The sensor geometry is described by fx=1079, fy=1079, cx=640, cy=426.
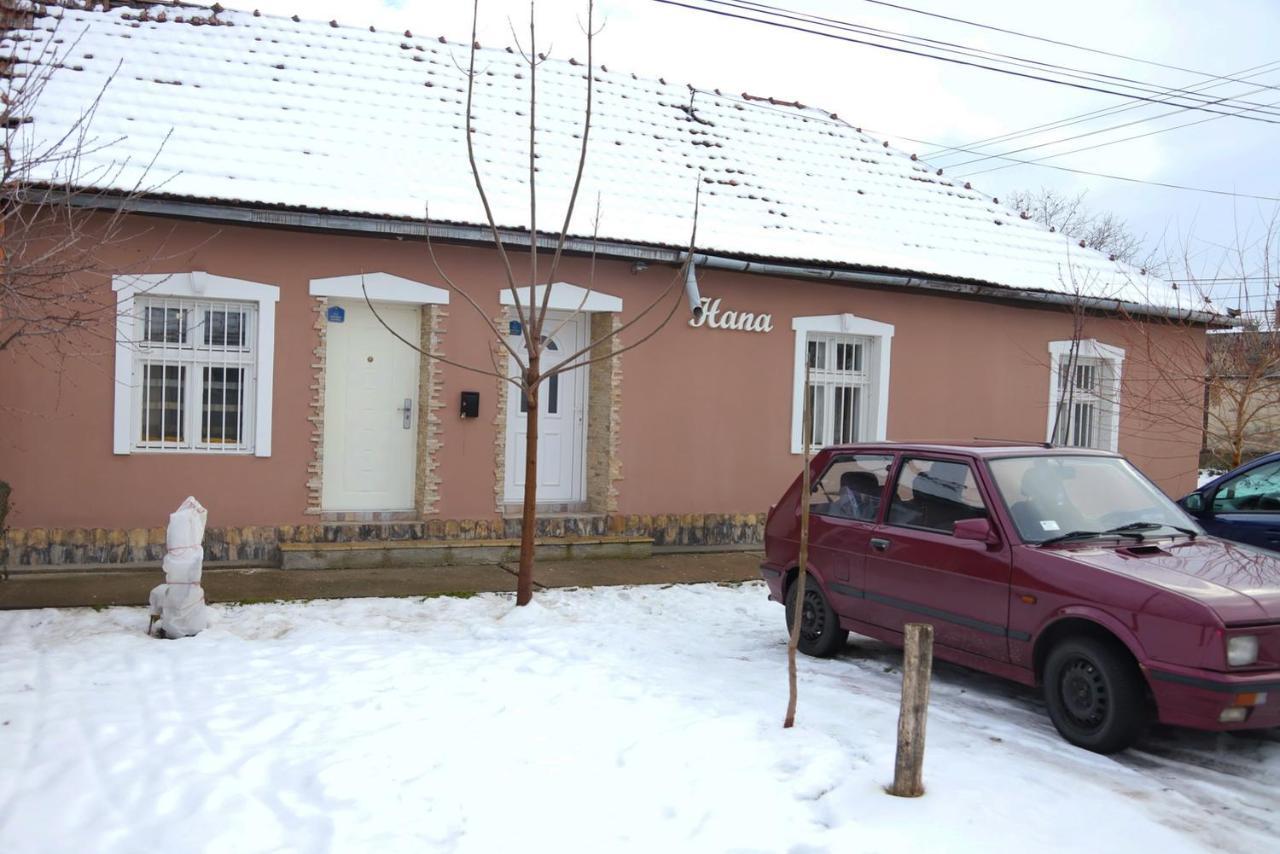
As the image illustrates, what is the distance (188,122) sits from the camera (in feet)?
34.4

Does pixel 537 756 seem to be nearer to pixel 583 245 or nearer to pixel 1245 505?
pixel 1245 505

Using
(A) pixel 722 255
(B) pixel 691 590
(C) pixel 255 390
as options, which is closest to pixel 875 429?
(A) pixel 722 255

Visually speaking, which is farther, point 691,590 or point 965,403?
point 965,403

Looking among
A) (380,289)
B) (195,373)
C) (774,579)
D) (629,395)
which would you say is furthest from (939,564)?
(195,373)

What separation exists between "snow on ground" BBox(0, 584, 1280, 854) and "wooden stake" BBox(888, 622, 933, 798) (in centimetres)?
10

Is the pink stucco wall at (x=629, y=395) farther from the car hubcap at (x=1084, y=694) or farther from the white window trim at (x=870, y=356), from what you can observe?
the car hubcap at (x=1084, y=694)

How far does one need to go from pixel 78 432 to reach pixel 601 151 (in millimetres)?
6376

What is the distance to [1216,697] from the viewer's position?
4.81 metres

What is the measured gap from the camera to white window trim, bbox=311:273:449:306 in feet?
32.4

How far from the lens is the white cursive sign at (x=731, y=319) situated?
11.4 m

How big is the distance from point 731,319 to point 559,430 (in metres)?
2.19

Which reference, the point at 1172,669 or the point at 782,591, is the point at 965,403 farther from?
the point at 1172,669

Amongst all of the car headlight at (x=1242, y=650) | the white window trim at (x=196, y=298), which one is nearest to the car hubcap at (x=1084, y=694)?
the car headlight at (x=1242, y=650)

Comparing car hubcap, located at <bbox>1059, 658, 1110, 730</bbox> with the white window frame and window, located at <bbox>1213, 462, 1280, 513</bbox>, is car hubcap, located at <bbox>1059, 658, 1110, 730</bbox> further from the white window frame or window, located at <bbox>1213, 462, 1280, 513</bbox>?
the white window frame
